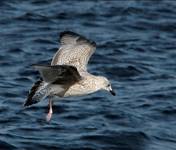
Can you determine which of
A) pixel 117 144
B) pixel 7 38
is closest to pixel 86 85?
pixel 117 144

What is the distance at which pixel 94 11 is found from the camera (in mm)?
20156

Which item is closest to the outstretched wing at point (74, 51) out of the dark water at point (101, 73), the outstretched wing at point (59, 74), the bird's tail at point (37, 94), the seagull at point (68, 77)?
the seagull at point (68, 77)

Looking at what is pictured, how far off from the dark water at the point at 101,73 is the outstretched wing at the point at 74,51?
1.42m

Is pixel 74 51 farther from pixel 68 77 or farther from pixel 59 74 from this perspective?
pixel 59 74

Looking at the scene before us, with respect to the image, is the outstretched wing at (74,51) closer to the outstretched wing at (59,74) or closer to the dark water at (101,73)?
the outstretched wing at (59,74)

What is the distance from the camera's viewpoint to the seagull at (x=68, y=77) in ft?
33.4

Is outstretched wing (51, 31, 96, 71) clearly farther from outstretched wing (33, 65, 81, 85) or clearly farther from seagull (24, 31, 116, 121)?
outstretched wing (33, 65, 81, 85)

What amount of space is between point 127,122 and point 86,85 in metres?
3.12

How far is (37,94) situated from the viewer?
1045 centimetres

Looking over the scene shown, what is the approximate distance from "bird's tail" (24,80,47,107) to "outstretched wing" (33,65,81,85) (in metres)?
0.14

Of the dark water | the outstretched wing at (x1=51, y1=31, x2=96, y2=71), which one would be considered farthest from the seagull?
the dark water

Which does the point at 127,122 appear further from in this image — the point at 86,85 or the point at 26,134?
the point at 86,85

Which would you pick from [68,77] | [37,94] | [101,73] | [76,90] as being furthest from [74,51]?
[101,73]

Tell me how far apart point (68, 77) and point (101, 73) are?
226 inches
